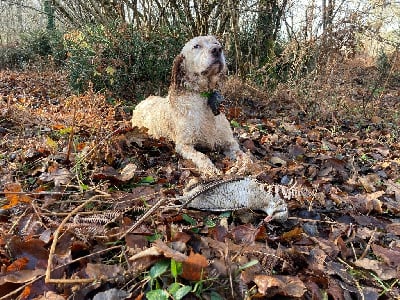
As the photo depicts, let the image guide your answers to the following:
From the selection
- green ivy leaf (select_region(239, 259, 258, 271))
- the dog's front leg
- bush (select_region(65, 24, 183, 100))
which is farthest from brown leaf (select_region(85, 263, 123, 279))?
bush (select_region(65, 24, 183, 100))

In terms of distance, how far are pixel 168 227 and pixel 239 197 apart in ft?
1.99

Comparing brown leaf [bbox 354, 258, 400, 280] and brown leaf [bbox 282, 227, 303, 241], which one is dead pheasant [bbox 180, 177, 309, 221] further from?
brown leaf [bbox 354, 258, 400, 280]

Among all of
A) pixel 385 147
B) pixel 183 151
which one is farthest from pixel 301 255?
pixel 385 147

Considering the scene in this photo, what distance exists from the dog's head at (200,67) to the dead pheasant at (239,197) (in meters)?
2.32

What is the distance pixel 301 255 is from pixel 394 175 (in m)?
2.57

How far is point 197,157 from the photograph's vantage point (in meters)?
4.28

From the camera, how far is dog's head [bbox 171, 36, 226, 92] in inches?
186

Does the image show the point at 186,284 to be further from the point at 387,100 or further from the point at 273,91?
the point at 387,100

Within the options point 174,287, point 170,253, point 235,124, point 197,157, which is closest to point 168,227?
point 170,253

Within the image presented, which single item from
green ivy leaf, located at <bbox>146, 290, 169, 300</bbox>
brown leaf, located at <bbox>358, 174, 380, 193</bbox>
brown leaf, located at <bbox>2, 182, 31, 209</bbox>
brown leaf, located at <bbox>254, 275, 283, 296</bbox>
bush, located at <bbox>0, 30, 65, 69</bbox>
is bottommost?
brown leaf, located at <bbox>358, 174, 380, 193</bbox>

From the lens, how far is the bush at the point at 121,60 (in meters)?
7.52

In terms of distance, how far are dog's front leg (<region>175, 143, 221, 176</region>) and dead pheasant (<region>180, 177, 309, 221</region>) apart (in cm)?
112

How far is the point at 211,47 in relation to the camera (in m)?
4.77

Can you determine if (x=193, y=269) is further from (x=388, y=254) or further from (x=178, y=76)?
(x=178, y=76)
